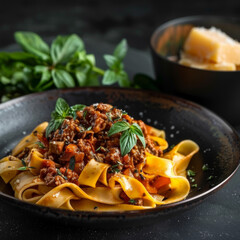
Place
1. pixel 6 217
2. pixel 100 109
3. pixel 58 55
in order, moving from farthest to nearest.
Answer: pixel 58 55, pixel 100 109, pixel 6 217

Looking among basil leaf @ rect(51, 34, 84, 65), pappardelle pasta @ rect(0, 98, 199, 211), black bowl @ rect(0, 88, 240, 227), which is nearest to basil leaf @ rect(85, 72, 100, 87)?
basil leaf @ rect(51, 34, 84, 65)

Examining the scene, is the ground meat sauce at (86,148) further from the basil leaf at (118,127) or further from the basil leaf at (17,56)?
the basil leaf at (17,56)

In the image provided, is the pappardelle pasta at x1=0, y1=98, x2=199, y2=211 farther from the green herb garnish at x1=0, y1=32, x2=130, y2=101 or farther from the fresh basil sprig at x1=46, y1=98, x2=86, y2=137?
the green herb garnish at x1=0, y1=32, x2=130, y2=101

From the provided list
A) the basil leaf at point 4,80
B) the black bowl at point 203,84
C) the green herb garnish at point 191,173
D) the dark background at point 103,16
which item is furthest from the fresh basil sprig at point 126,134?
the dark background at point 103,16

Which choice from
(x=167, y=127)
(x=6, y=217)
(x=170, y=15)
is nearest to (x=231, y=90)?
(x=167, y=127)

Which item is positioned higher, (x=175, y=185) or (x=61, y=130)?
(x=61, y=130)

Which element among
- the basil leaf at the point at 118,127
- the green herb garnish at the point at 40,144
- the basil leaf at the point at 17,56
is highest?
the basil leaf at the point at 118,127

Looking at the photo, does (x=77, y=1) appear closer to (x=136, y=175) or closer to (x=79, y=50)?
(x=79, y=50)

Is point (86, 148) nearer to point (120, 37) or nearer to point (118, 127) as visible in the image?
point (118, 127)
